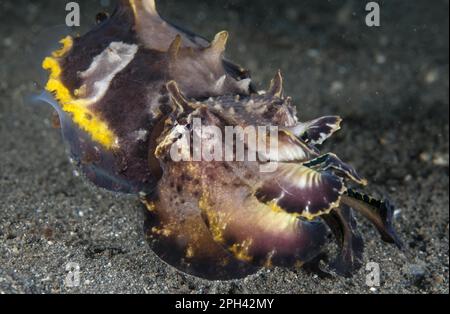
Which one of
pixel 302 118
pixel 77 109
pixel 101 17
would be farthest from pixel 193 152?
pixel 302 118

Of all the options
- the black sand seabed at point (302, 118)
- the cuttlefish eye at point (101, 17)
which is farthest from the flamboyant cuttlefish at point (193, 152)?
the black sand seabed at point (302, 118)

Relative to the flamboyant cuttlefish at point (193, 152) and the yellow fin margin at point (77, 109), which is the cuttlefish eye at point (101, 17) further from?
the yellow fin margin at point (77, 109)

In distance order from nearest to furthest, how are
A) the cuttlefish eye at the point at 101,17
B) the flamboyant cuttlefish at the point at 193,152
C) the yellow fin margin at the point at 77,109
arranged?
1. the flamboyant cuttlefish at the point at 193,152
2. the yellow fin margin at the point at 77,109
3. the cuttlefish eye at the point at 101,17

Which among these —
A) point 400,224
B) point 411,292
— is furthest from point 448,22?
point 411,292

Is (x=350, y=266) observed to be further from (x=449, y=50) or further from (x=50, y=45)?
(x=449, y=50)

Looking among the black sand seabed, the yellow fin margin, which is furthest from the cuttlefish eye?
the black sand seabed

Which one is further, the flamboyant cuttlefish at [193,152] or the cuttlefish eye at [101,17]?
the cuttlefish eye at [101,17]
